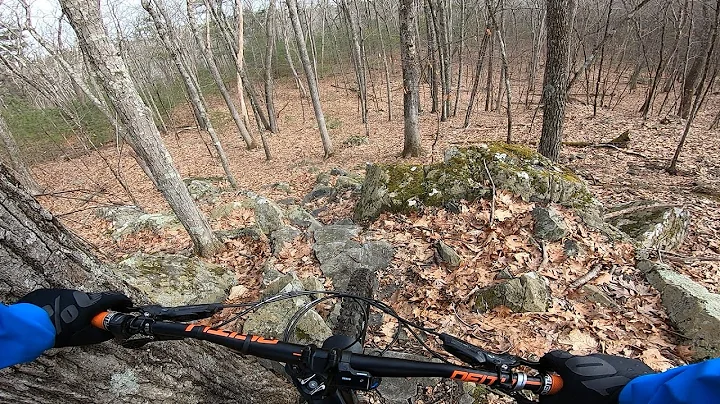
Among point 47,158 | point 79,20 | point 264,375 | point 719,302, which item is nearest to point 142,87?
point 47,158

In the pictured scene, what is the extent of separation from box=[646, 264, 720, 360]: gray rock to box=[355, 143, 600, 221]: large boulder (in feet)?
5.30

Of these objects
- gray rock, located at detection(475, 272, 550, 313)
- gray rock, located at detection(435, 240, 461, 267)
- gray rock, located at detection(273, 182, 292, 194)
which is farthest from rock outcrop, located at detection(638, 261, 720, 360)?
gray rock, located at detection(273, 182, 292, 194)

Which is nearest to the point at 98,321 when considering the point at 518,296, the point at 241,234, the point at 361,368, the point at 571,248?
the point at 361,368

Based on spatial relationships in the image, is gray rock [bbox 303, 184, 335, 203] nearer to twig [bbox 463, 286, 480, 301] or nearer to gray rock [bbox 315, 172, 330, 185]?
gray rock [bbox 315, 172, 330, 185]

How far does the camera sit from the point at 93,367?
1.64 metres

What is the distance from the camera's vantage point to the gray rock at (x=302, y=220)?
621 cm

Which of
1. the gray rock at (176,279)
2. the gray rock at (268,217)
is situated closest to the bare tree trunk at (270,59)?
the gray rock at (268,217)

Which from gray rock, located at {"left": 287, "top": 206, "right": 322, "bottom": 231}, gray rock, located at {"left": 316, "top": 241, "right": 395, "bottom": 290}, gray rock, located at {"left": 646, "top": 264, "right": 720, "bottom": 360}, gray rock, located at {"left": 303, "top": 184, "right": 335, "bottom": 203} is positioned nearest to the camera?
gray rock, located at {"left": 646, "top": 264, "right": 720, "bottom": 360}

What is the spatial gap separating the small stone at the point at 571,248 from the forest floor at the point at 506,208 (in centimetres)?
17

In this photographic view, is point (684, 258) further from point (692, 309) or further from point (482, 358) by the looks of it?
point (482, 358)

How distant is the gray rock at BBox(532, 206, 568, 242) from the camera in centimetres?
442

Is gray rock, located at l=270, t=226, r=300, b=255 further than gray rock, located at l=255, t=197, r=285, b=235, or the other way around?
gray rock, located at l=255, t=197, r=285, b=235

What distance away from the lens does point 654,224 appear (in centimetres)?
495

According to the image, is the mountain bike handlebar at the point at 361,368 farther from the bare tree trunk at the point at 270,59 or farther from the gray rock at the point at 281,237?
the bare tree trunk at the point at 270,59
